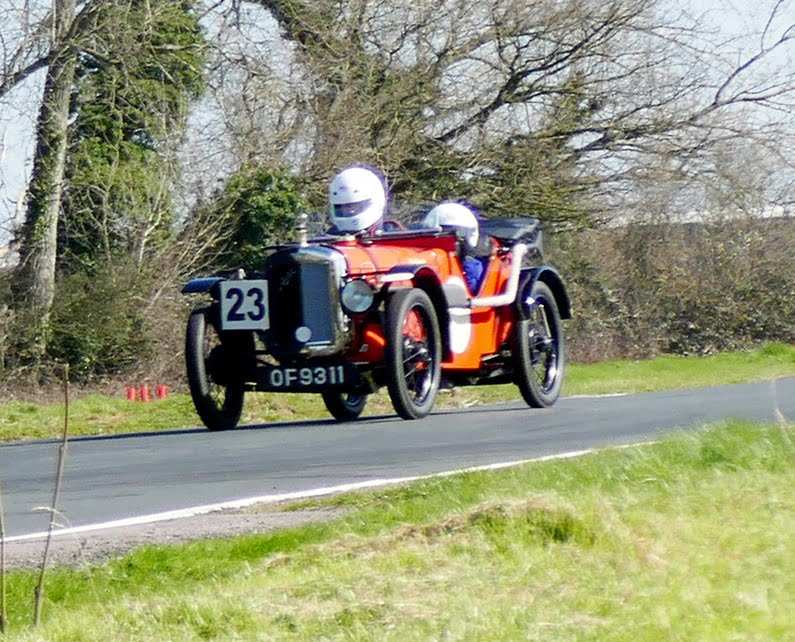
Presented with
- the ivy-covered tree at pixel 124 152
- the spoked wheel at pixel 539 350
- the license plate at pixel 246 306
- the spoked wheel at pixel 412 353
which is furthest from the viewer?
the ivy-covered tree at pixel 124 152

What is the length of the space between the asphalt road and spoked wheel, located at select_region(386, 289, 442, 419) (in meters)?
0.22

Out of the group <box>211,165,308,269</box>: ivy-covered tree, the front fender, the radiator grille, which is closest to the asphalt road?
the radiator grille

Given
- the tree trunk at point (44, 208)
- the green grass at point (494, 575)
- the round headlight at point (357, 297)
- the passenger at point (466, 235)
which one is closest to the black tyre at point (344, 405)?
the passenger at point (466, 235)

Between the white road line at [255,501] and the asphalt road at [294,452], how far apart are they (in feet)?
0.44

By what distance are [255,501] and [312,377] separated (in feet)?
12.8

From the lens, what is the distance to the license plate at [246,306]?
13.0 metres

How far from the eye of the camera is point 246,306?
513 inches

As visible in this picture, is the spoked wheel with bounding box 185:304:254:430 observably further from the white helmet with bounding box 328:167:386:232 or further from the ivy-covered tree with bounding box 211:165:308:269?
the ivy-covered tree with bounding box 211:165:308:269

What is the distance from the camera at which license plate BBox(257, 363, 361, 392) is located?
12727mm

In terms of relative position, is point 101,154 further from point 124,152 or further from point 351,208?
point 351,208

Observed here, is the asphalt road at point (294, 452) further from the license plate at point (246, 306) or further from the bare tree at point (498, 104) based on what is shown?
the bare tree at point (498, 104)

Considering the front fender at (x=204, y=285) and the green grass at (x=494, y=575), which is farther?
the front fender at (x=204, y=285)

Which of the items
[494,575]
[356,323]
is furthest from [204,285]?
[494,575]

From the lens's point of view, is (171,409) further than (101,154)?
No
